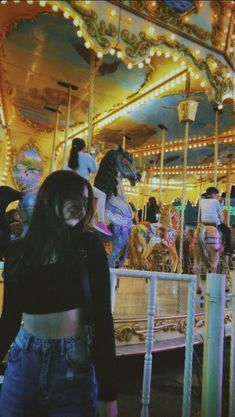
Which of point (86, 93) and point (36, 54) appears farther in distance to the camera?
point (86, 93)

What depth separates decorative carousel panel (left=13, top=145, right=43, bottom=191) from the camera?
8953mm

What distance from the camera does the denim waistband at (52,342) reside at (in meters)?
1.13

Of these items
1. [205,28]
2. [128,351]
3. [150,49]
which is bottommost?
[128,351]

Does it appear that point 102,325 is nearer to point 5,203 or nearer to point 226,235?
point 5,203

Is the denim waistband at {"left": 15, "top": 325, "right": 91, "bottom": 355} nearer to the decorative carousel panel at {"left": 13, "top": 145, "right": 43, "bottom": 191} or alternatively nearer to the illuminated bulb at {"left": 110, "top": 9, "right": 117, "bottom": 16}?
the illuminated bulb at {"left": 110, "top": 9, "right": 117, "bottom": 16}

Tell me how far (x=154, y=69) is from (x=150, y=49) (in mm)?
2094

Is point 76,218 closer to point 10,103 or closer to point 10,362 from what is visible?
point 10,362

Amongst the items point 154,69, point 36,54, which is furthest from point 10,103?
point 154,69

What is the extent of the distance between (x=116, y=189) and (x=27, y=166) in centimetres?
465

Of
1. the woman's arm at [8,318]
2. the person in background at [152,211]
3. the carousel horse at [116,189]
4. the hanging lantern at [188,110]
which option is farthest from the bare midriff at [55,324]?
the person in background at [152,211]

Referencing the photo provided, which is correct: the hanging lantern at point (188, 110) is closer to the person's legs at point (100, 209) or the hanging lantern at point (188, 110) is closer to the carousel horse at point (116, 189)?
the carousel horse at point (116, 189)

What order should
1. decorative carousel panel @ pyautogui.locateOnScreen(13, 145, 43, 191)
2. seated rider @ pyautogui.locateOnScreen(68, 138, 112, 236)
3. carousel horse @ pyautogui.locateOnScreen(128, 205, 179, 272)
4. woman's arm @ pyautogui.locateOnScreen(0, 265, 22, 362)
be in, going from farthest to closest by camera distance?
decorative carousel panel @ pyautogui.locateOnScreen(13, 145, 43, 191) → carousel horse @ pyautogui.locateOnScreen(128, 205, 179, 272) → seated rider @ pyautogui.locateOnScreen(68, 138, 112, 236) → woman's arm @ pyautogui.locateOnScreen(0, 265, 22, 362)

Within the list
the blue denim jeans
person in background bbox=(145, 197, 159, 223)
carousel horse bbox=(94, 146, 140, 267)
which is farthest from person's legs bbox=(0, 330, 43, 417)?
person in background bbox=(145, 197, 159, 223)

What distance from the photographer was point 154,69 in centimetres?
540
